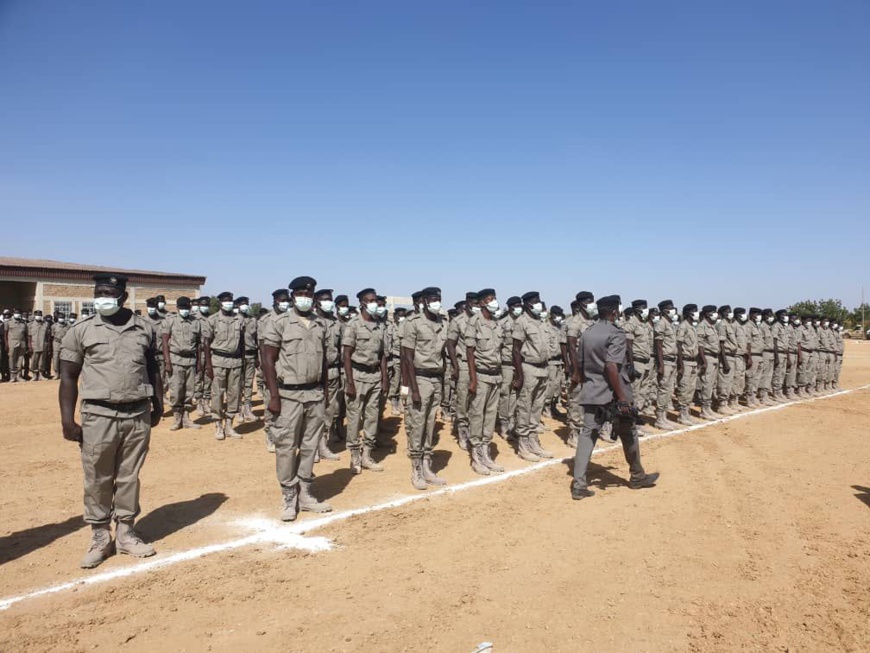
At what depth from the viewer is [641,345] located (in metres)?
10.5

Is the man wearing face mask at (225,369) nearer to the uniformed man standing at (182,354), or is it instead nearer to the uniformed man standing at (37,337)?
the uniformed man standing at (182,354)

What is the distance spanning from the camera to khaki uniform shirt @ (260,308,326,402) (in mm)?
5676

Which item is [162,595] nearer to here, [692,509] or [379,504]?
[379,504]

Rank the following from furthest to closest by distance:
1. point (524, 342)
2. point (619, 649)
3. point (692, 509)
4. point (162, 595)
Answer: point (524, 342) → point (692, 509) → point (162, 595) → point (619, 649)

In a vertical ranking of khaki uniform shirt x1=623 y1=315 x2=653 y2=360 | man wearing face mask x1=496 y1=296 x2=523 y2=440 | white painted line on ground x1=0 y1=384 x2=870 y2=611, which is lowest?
white painted line on ground x1=0 y1=384 x2=870 y2=611

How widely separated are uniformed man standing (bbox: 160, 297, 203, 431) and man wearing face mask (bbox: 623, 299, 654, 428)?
27.4 feet

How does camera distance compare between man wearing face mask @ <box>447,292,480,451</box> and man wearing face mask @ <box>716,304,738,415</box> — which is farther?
man wearing face mask @ <box>716,304,738,415</box>

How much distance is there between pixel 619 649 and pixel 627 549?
1.62 meters

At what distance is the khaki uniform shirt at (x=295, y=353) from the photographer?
223 inches

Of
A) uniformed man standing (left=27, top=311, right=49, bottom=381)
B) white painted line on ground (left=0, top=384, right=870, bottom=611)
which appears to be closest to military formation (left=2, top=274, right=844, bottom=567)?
white painted line on ground (left=0, top=384, right=870, bottom=611)

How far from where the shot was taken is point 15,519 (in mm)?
5543

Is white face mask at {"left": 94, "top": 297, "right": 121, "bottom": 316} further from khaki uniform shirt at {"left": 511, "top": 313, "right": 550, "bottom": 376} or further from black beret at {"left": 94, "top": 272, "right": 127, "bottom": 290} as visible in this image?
khaki uniform shirt at {"left": 511, "top": 313, "right": 550, "bottom": 376}

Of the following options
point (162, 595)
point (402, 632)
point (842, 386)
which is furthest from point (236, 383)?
point (842, 386)

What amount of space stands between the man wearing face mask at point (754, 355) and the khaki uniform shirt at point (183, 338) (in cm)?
1263
